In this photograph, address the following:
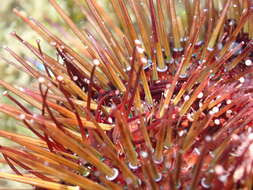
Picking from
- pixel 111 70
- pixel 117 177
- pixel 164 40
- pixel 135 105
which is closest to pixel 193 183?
pixel 117 177

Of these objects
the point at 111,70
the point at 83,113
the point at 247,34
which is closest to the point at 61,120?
the point at 83,113

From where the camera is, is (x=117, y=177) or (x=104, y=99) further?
(x=104, y=99)

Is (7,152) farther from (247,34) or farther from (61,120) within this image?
(247,34)

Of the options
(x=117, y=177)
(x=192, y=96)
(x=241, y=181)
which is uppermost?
(x=192, y=96)

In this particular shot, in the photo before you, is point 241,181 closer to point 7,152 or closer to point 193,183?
point 193,183

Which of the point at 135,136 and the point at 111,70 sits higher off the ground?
the point at 111,70

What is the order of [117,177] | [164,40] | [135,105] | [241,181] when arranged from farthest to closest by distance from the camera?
[164,40] < [135,105] < [117,177] < [241,181]

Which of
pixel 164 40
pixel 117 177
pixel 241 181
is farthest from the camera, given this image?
pixel 164 40
